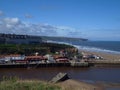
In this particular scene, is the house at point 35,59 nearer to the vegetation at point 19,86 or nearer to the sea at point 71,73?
the sea at point 71,73

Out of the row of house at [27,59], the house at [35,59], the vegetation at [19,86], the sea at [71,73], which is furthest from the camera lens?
the house at [35,59]

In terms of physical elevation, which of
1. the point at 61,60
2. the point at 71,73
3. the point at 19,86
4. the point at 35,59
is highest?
the point at 19,86

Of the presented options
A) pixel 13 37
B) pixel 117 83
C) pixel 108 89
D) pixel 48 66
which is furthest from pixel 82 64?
pixel 13 37

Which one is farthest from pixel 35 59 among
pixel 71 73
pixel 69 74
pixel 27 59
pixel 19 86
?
pixel 19 86

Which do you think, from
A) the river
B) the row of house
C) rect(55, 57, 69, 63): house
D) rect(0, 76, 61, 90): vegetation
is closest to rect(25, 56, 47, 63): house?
the row of house

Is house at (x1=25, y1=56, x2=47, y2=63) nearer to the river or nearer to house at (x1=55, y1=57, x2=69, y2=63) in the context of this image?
house at (x1=55, y1=57, x2=69, y2=63)

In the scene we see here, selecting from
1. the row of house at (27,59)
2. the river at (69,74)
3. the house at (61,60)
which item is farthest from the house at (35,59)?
the river at (69,74)

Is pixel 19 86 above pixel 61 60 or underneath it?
above

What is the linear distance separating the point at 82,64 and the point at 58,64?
17.2 ft

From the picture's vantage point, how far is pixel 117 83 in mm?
40156

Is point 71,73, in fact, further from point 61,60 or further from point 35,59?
point 35,59

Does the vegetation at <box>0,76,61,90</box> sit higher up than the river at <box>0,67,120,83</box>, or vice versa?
the vegetation at <box>0,76,61,90</box>

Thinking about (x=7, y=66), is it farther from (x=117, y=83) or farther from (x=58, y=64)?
(x=117, y=83)

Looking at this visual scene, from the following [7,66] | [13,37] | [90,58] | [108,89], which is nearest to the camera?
[108,89]
